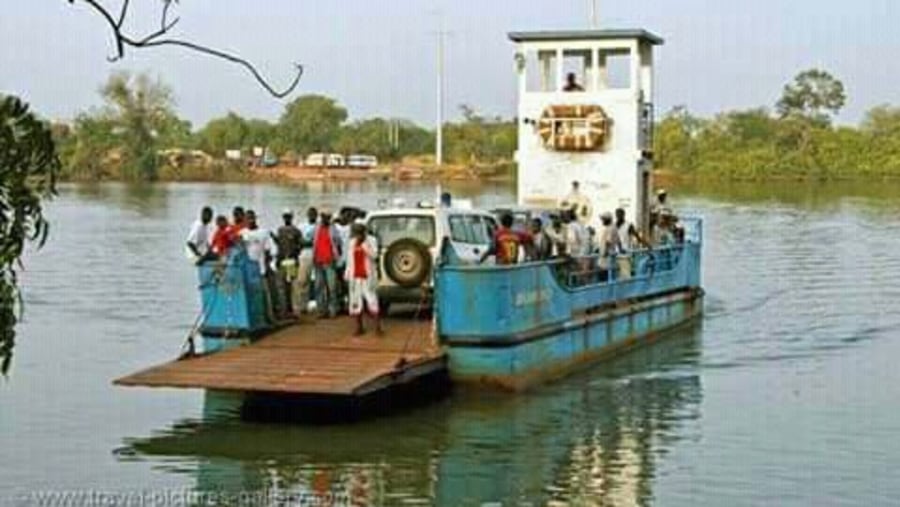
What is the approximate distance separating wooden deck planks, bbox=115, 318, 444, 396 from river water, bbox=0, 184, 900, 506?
55cm

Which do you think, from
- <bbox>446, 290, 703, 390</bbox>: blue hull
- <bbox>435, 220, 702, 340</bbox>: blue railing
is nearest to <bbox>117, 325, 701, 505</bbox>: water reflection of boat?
<bbox>446, 290, 703, 390</bbox>: blue hull

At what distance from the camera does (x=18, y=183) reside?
4672 mm

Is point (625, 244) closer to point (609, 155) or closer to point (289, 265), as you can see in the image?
point (609, 155)

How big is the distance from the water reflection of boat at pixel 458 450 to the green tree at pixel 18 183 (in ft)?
26.3

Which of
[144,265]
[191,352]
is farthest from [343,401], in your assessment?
[144,265]

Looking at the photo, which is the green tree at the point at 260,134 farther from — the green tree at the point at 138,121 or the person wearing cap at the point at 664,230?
the person wearing cap at the point at 664,230

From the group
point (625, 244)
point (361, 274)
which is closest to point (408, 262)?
point (361, 274)

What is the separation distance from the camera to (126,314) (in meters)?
27.4

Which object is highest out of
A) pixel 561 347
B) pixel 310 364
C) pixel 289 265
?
pixel 289 265

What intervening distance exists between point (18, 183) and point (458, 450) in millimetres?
10296

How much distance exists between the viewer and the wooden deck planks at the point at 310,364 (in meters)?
14.6

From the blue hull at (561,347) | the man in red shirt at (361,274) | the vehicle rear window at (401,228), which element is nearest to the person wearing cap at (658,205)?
the blue hull at (561,347)

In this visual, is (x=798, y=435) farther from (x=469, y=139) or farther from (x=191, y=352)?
(x=469, y=139)

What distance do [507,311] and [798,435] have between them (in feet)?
10.1
